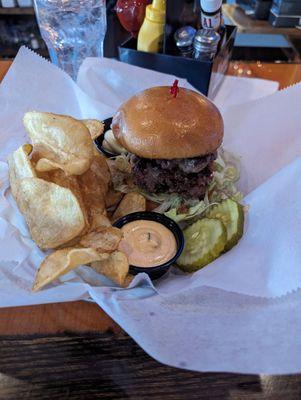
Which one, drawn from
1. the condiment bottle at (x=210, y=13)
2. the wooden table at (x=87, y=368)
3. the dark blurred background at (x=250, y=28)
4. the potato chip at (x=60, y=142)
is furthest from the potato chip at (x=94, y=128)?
the dark blurred background at (x=250, y=28)

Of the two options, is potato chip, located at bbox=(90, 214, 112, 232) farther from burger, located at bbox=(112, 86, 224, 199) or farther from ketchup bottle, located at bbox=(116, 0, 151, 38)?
ketchup bottle, located at bbox=(116, 0, 151, 38)

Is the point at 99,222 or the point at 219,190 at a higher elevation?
the point at 99,222

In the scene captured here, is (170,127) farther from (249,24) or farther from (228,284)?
(249,24)

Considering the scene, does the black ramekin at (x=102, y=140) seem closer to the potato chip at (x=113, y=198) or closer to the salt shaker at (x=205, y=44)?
the potato chip at (x=113, y=198)

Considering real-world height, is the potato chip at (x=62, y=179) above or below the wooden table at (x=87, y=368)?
above

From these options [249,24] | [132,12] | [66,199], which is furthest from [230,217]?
[249,24]

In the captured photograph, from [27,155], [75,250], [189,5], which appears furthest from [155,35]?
[75,250]

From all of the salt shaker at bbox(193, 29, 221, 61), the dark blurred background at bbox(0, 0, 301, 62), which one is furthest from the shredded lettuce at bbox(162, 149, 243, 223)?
the dark blurred background at bbox(0, 0, 301, 62)
